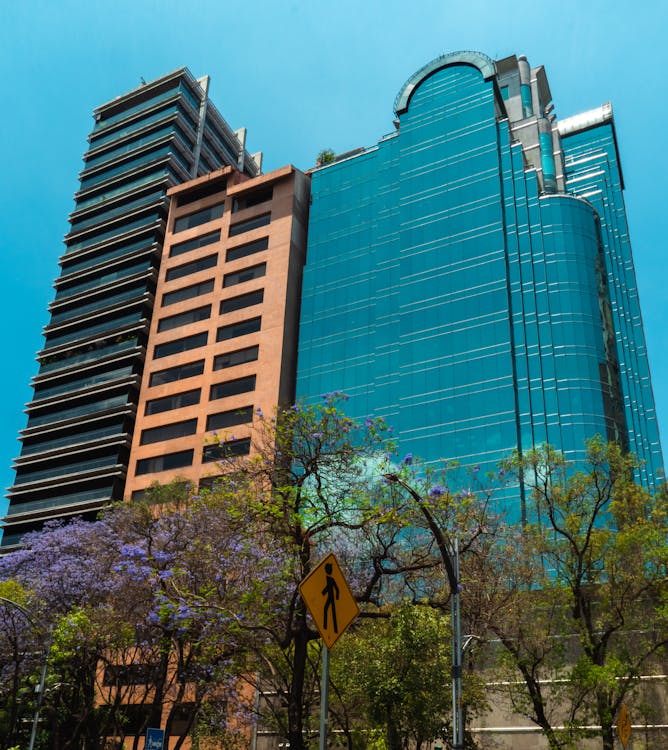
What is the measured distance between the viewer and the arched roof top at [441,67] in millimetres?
69438

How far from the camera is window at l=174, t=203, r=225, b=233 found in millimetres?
76750

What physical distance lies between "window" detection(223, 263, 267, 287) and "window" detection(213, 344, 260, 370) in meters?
7.42

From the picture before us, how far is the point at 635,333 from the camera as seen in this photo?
6725 cm

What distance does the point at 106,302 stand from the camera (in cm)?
7938

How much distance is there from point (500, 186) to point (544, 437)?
22.2 m

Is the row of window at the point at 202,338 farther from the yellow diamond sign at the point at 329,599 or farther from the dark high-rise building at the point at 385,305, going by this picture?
the yellow diamond sign at the point at 329,599

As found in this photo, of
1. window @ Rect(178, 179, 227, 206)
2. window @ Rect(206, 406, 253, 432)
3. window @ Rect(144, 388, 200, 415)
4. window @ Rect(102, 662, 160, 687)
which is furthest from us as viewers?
window @ Rect(178, 179, 227, 206)

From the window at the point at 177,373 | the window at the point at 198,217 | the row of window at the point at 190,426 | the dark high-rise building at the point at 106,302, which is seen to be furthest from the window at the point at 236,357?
the window at the point at 198,217

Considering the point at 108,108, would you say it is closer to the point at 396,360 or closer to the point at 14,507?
the point at 14,507

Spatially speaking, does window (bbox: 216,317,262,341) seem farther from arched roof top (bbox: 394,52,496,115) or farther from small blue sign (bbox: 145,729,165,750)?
small blue sign (bbox: 145,729,165,750)

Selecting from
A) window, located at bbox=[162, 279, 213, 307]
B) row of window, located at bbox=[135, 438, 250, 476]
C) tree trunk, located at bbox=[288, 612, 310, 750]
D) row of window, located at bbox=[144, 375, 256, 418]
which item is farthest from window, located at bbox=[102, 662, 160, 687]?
window, located at bbox=[162, 279, 213, 307]

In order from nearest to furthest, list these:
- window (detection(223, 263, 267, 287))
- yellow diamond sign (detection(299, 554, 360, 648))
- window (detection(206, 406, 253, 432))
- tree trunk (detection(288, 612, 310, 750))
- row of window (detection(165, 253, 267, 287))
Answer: yellow diamond sign (detection(299, 554, 360, 648)), tree trunk (detection(288, 612, 310, 750)), window (detection(206, 406, 253, 432)), window (detection(223, 263, 267, 287)), row of window (detection(165, 253, 267, 287))

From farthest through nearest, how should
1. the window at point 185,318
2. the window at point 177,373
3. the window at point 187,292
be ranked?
the window at point 187,292 < the window at point 185,318 < the window at point 177,373

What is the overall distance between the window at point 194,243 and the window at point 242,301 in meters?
8.16
